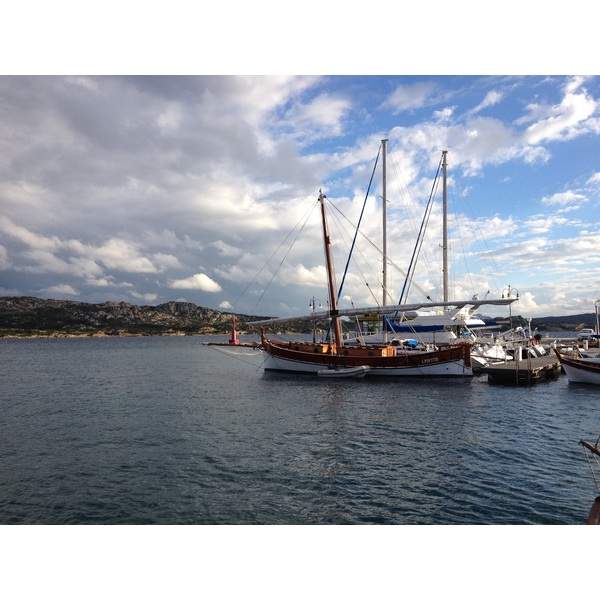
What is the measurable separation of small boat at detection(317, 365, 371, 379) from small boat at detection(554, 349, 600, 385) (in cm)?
1792

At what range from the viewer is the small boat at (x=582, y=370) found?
124ft

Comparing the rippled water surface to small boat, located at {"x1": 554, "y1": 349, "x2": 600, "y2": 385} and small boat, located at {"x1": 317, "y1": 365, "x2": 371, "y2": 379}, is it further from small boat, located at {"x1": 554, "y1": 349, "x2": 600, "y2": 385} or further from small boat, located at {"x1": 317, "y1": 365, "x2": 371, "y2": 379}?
small boat, located at {"x1": 317, "y1": 365, "x2": 371, "y2": 379}

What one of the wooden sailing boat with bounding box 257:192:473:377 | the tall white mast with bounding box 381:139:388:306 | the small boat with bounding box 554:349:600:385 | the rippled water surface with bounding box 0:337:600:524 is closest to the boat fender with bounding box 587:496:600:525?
the rippled water surface with bounding box 0:337:600:524

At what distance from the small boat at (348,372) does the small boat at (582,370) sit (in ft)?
58.8

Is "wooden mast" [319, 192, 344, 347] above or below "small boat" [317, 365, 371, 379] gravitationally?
above

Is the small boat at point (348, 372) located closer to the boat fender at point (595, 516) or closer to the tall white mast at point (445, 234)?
the tall white mast at point (445, 234)

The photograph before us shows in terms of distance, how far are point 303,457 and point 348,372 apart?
85.3 ft

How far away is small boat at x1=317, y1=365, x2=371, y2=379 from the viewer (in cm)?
4362

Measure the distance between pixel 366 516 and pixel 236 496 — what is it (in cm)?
424

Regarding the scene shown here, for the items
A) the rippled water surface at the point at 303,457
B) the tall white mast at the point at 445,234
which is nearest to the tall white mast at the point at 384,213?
the tall white mast at the point at 445,234

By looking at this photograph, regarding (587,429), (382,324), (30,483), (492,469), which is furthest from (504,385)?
(30,483)

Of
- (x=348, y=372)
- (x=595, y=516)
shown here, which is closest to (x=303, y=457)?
(x=595, y=516)

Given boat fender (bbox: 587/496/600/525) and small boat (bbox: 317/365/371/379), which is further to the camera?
small boat (bbox: 317/365/371/379)
